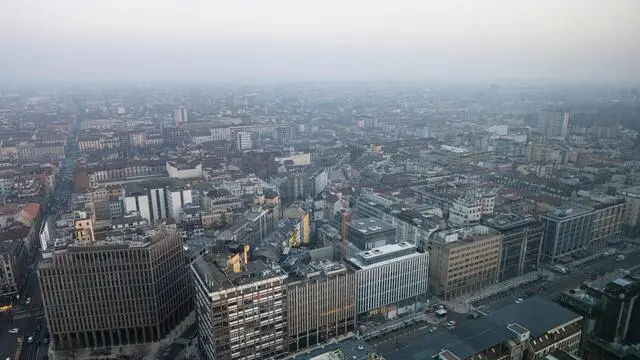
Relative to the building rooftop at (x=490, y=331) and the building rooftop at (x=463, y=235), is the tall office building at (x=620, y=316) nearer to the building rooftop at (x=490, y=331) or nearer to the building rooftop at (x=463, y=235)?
the building rooftop at (x=490, y=331)

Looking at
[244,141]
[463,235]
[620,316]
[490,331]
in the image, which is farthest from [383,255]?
[244,141]

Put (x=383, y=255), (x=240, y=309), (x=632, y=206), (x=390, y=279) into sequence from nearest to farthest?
(x=240, y=309) → (x=383, y=255) → (x=390, y=279) → (x=632, y=206)

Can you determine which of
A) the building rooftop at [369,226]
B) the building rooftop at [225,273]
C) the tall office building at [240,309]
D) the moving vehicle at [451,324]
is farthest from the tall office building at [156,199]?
the moving vehicle at [451,324]

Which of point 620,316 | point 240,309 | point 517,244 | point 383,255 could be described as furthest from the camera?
point 517,244

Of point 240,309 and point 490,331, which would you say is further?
point 240,309

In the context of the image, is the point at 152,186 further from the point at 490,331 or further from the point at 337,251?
the point at 490,331

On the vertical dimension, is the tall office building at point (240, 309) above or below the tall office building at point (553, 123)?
below

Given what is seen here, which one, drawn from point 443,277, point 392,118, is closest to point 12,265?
point 443,277
